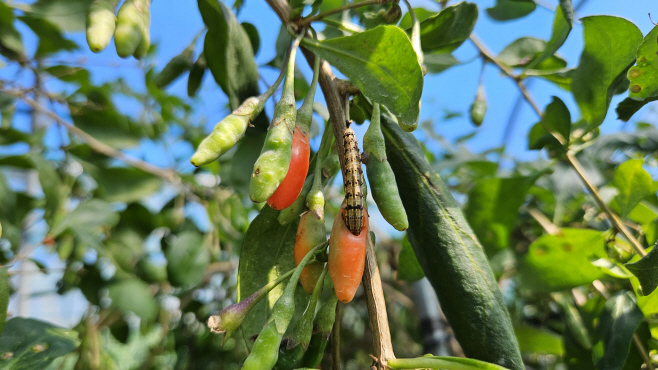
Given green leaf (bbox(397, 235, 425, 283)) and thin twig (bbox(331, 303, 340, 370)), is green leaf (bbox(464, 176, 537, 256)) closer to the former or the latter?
green leaf (bbox(397, 235, 425, 283))

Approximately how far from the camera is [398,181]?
61 cm

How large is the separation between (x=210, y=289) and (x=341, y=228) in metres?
1.49

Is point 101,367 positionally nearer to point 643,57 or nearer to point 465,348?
point 465,348

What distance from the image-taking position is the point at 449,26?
28.8 inches

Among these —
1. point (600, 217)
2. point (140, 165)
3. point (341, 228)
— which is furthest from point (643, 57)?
point (140, 165)

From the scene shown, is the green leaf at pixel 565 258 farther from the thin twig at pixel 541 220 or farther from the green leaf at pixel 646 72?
the thin twig at pixel 541 220

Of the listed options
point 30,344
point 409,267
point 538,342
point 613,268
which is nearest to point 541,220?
point 538,342

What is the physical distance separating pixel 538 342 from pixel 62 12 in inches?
57.0

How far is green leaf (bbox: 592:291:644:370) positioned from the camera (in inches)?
25.6

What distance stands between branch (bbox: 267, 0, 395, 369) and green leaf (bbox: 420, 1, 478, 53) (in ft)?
0.71

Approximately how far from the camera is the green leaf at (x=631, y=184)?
778 millimetres

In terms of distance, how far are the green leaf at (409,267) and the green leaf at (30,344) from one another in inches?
20.5

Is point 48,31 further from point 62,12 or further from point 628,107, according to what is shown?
point 628,107

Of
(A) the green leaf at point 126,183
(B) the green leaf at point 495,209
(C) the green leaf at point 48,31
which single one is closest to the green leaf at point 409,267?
(B) the green leaf at point 495,209
